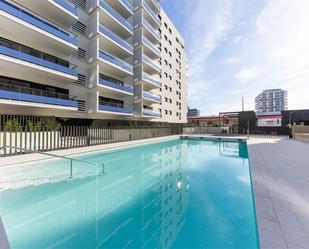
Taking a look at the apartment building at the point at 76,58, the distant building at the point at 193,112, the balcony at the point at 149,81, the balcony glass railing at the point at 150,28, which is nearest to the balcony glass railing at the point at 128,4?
the apartment building at the point at 76,58

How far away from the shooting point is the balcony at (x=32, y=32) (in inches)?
460

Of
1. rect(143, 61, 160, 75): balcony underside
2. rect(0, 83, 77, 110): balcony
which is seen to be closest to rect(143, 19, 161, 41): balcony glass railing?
rect(143, 61, 160, 75): balcony underside

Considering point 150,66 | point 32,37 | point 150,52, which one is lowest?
point 32,37

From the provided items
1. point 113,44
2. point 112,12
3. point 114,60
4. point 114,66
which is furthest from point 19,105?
point 112,12

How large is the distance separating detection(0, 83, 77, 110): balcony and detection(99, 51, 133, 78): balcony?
634 centimetres

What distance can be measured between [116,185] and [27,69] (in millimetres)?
14129

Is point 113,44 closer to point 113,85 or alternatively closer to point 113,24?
point 113,24

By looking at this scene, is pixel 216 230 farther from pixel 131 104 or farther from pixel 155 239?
pixel 131 104

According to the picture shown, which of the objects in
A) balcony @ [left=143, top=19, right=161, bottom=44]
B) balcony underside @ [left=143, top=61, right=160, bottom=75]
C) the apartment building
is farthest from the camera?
balcony underside @ [left=143, top=61, right=160, bottom=75]

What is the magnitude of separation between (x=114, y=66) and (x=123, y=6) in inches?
368

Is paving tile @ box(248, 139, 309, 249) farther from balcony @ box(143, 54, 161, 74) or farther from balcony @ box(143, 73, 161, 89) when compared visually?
balcony @ box(143, 54, 161, 74)

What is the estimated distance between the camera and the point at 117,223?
3.44 metres

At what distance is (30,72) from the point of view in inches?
538

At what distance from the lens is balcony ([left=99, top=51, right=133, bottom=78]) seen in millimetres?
18413
